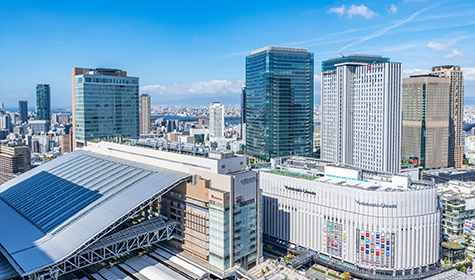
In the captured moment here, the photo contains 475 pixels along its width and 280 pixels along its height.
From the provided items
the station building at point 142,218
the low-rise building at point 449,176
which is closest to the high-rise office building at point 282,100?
the low-rise building at point 449,176

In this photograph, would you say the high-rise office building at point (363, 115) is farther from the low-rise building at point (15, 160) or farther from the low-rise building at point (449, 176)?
the low-rise building at point (15, 160)

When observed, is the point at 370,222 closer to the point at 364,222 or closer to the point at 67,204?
the point at 364,222

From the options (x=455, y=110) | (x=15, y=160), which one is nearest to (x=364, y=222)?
(x=455, y=110)

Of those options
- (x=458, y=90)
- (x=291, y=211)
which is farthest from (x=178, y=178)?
(x=458, y=90)

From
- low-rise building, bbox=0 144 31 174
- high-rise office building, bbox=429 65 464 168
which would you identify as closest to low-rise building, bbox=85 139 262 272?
low-rise building, bbox=0 144 31 174

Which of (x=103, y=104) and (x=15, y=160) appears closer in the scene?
(x=103, y=104)

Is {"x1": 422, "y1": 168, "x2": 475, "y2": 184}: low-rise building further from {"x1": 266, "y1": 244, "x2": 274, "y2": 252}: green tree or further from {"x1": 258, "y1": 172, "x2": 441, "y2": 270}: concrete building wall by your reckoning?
{"x1": 266, "y1": 244, "x2": 274, "y2": 252}: green tree
